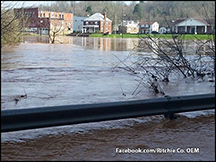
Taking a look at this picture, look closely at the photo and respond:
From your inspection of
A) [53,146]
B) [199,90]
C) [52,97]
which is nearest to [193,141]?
[53,146]

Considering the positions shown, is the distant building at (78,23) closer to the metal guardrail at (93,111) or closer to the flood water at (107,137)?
the flood water at (107,137)

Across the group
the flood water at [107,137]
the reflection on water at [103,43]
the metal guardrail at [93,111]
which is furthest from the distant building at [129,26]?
the metal guardrail at [93,111]

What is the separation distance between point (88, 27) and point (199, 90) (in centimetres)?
9633

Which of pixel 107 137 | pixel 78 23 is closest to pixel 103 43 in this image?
pixel 107 137

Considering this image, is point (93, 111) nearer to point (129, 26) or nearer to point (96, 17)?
point (129, 26)

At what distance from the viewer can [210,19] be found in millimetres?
10125

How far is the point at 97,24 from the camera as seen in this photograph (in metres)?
104

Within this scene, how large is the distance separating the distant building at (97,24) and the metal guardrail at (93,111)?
96.5m

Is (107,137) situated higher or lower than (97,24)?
lower

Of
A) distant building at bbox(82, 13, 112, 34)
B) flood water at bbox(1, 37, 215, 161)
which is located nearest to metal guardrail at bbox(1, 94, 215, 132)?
flood water at bbox(1, 37, 215, 161)

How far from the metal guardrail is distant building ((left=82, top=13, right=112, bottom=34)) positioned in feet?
317

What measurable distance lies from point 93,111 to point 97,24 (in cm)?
10039

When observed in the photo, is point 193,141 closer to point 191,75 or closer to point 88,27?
point 191,75

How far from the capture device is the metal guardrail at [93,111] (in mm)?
4867
